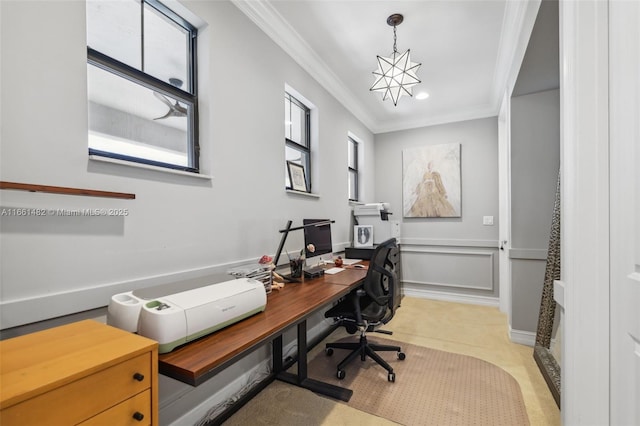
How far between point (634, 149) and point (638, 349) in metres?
0.64

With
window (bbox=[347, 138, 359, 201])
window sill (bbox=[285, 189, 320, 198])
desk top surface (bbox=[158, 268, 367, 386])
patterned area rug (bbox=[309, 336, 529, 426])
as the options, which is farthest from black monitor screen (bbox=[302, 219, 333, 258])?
window (bbox=[347, 138, 359, 201])

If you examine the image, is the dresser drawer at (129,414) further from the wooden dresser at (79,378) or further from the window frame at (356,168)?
the window frame at (356,168)

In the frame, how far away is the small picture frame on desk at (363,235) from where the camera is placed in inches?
148

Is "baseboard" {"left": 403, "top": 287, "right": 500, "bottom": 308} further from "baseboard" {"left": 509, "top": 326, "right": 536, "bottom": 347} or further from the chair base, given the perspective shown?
the chair base

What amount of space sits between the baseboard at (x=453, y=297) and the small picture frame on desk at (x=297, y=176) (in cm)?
262

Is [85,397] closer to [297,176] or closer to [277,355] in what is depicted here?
[277,355]

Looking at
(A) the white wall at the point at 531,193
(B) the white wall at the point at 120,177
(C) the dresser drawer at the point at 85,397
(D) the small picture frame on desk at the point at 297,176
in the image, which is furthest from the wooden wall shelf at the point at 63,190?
(A) the white wall at the point at 531,193

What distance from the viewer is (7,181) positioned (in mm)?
1012

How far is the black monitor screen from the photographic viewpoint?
2.43m

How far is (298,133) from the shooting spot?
10.0 ft

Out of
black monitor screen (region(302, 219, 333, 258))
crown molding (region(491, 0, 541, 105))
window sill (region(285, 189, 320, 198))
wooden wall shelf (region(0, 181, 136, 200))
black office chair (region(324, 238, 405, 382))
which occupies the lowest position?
black office chair (region(324, 238, 405, 382))

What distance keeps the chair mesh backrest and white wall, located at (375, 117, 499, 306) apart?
2329 millimetres

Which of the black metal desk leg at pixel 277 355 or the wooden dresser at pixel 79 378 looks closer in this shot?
the wooden dresser at pixel 79 378

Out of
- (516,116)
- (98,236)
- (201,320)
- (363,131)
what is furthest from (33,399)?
(363,131)
